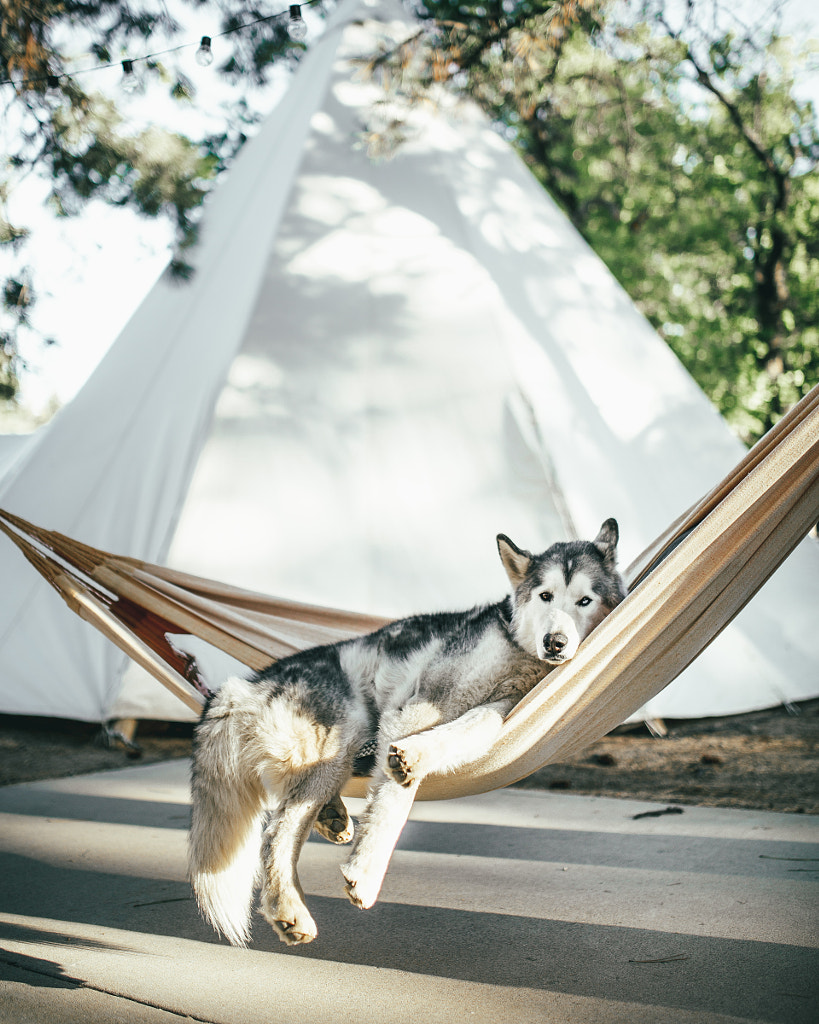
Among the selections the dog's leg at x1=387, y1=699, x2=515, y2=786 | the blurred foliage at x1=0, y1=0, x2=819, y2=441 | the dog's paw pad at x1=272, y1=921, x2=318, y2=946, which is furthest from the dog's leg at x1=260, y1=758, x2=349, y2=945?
the blurred foliage at x1=0, y1=0, x2=819, y2=441

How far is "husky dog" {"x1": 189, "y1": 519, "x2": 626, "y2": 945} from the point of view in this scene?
5.68ft

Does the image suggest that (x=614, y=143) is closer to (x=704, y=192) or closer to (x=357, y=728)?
(x=704, y=192)

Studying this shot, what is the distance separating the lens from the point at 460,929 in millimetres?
2168

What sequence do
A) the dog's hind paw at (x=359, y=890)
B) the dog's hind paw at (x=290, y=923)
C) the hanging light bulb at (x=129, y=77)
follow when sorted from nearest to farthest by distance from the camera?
1. the dog's hind paw at (x=359, y=890)
2. the dog's hind paw at (x=290, y=923)
3. the hanging light bulb at (x=129, y=77)

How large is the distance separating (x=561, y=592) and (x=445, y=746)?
569 mm

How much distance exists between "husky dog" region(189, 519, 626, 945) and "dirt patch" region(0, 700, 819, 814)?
5.81 ft

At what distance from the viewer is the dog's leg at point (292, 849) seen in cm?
171

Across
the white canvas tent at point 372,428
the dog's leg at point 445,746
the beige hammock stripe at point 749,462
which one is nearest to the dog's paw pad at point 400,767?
the dog's leg at point 445,746

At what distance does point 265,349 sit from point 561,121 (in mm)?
6871

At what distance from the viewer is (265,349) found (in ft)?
16.5

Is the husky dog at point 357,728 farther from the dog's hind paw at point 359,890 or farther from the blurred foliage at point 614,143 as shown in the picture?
the blurred foliage at point 614,143

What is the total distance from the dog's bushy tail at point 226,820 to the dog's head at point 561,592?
755 mm

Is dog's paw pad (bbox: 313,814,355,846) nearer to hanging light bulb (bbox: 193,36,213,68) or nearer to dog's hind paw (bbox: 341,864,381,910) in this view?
dog's hind paw (bbox: 341,864,381,910)

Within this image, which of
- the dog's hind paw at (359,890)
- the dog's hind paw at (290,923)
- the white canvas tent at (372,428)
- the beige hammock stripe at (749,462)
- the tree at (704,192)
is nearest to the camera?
the dog's hind paw at (359,890)
